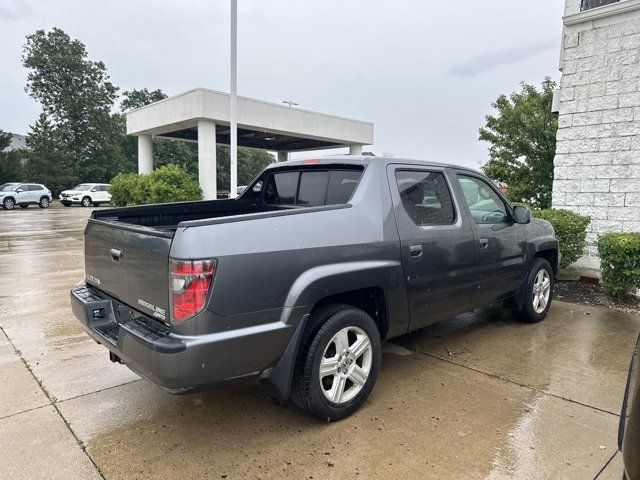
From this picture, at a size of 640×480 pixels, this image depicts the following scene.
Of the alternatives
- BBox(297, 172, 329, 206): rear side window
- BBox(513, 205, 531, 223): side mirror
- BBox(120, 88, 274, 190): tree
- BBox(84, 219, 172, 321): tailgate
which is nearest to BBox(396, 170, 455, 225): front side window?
BBox(297, 172, 329, 206): rear side window

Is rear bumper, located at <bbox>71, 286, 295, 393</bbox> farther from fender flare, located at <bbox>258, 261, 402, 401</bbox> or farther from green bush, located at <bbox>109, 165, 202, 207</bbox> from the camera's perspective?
green bush, located at <bbox>109, 165, 202, 207</bbox>

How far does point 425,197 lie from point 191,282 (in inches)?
85.3

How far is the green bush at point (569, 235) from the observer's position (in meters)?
6.86

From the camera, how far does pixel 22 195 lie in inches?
1109

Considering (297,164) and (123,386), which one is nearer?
(123,386)

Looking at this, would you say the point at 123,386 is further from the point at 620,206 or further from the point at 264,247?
the point at 620,206

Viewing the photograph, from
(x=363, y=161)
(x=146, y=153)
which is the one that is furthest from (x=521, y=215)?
(x=146, y=153)

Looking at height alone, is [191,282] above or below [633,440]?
above

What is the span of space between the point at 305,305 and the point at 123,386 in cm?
193

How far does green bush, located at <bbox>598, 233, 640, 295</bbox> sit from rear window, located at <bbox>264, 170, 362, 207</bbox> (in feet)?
14.5

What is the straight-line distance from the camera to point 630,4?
6629mm

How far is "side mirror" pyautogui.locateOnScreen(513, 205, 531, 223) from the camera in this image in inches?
184

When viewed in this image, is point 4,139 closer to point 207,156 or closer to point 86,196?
point 86,196

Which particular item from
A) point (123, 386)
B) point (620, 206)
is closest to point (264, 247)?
point (123, 386)
